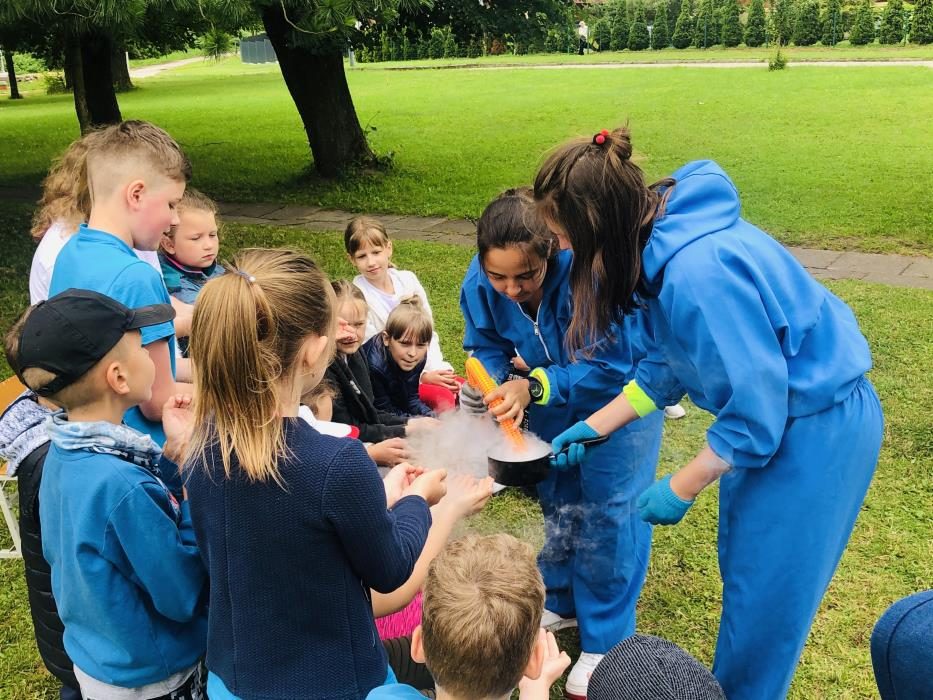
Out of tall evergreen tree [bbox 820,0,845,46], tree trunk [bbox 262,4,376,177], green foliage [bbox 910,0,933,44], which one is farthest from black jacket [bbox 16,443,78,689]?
tall evergreen tree [bbox 820,0,845,46]

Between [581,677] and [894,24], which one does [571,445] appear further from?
[894,24]

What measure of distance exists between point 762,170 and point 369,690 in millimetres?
11029

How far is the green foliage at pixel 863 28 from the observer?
112ft

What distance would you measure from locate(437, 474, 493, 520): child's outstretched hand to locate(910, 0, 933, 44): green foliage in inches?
1425

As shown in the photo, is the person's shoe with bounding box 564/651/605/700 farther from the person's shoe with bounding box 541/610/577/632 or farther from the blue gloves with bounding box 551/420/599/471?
the blue gloves with bounding box 551/420/599/471

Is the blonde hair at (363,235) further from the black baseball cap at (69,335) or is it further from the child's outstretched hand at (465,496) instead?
the black baseball cap at (69,335)

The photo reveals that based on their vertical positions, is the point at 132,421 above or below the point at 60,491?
below

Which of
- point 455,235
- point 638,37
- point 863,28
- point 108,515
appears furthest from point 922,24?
point 108,515

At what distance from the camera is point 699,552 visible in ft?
11.9

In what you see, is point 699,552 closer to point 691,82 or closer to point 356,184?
point 356,184

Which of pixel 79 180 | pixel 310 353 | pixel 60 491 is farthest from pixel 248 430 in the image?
pixel 79 180

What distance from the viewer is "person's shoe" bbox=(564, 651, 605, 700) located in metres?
2.85

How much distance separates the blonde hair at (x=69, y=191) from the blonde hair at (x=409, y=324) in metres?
1.40

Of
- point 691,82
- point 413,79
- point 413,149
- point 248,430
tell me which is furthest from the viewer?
point 413,79
